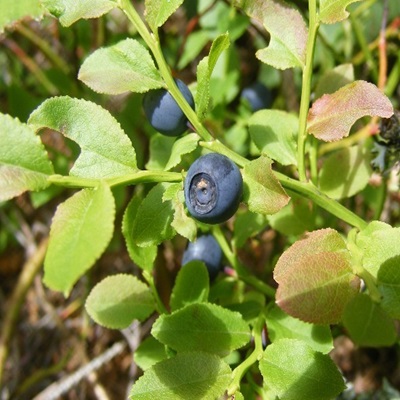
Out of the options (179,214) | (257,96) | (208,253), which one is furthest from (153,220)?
(257,96)

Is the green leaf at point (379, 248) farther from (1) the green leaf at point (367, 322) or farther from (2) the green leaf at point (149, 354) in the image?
(2) the green leaf at point (149, 354)

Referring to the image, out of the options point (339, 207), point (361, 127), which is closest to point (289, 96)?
point (361, 127)

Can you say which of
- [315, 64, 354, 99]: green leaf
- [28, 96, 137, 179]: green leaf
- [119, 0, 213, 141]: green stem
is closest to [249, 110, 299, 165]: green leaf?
[315, 64, 354, 99]: green leaf

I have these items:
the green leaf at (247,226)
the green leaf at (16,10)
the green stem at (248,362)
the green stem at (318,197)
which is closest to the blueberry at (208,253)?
the green leaf at (247,226)

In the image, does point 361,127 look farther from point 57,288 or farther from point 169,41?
point 57,288

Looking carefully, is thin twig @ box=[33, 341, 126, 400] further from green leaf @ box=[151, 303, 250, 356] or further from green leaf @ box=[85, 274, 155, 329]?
green leaf @ box=[151, 303, 250, 356]

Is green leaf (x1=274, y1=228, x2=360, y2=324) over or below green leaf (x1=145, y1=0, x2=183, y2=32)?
below

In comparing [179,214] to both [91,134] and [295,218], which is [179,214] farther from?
[295,218]
